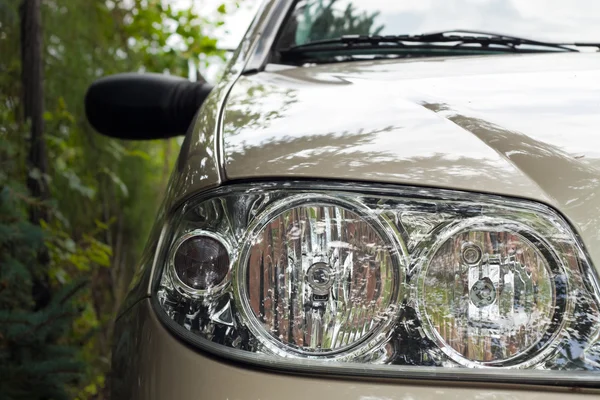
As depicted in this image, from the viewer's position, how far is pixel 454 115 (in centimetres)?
132

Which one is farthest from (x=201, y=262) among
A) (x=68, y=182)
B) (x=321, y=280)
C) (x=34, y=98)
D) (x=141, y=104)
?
(x=68, y=182)

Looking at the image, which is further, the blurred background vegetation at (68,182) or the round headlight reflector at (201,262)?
the blurred background vegetation at (68,182)

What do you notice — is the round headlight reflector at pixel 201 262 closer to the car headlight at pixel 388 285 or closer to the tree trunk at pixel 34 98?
the car headlight at pixel 388 285

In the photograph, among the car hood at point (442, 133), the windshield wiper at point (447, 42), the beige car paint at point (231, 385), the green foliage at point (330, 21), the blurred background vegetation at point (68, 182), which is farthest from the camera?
the blurred background vegetation at point (68, 182)

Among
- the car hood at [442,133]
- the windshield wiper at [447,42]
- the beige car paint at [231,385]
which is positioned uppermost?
the windshield wiper at [447,42]

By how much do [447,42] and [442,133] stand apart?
0.83 metres

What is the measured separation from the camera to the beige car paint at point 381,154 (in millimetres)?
1073

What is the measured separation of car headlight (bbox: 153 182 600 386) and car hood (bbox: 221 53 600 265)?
0.09 feet

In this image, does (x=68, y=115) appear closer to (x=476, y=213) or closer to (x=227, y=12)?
(x=227, y=12)

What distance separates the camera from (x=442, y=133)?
1.24m

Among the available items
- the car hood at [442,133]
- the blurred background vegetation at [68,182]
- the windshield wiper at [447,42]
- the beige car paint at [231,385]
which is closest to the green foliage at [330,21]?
the windshield wiper at [447,42]

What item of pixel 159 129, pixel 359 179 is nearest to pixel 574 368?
pixel 359 179

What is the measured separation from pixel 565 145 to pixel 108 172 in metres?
3.38

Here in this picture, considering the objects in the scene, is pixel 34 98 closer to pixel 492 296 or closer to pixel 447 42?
pixel 447 42
